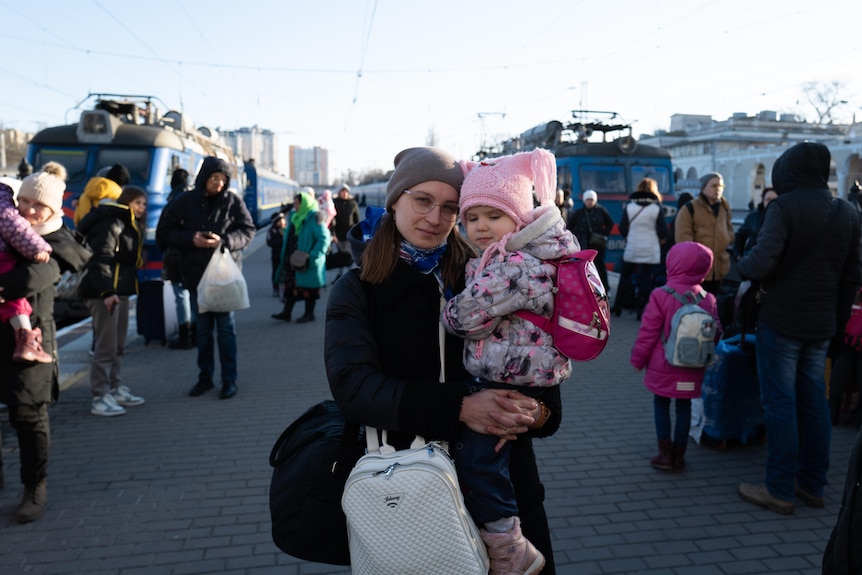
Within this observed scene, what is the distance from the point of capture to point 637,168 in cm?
1574

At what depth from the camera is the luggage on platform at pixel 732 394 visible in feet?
16.2

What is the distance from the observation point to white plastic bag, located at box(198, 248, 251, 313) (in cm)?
613

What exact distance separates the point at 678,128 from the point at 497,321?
82.3 m

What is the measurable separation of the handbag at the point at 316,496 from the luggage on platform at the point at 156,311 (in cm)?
663

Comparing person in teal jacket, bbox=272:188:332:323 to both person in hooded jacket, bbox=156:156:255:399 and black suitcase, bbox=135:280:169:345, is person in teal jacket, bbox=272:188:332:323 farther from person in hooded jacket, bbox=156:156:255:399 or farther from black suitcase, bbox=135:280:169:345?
person in hooded jacket, bbox=156:156:255:399

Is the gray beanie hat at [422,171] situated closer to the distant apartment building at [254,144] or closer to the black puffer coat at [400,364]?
the black puffer coat at [400,364]

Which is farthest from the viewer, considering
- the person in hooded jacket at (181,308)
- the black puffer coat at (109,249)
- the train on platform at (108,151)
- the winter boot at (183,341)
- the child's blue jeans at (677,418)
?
the train on platform at (108,151)

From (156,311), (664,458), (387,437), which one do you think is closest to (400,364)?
(387,437)

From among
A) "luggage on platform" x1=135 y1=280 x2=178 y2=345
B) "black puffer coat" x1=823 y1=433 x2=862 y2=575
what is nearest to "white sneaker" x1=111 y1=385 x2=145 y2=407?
"luggage on platform" x1=135 y1=280 x2=178 y2=345

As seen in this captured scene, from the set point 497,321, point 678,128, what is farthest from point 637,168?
point 678,128

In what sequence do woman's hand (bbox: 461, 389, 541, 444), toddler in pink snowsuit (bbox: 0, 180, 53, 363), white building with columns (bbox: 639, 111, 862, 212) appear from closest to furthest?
woman's hand (bbox: 461, 389, 541, 444) < toddler in pink snowsuit (bbox: 0, 180, 53, 363) < white building with columns (bbox: 639, 111, 862, 212)

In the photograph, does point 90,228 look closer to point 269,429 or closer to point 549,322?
point 269,429

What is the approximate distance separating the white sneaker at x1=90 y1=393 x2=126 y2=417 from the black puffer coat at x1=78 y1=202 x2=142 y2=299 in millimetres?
909

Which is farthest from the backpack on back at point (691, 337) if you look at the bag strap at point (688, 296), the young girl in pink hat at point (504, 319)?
the young girl in pink hat at point (504, 319)
